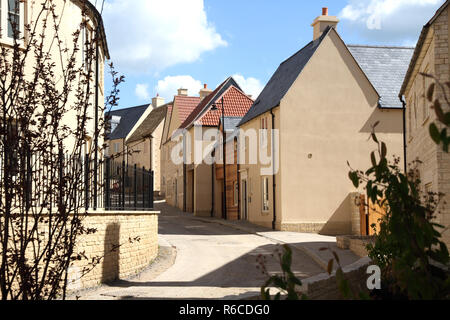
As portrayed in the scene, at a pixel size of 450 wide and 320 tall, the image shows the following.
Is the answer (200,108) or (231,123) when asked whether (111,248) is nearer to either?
(231,123)

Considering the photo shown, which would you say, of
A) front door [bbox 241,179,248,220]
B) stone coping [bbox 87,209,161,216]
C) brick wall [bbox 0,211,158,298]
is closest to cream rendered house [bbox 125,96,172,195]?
front door [bbox 241,179,248,220]

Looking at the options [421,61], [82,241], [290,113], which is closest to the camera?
[82,241]

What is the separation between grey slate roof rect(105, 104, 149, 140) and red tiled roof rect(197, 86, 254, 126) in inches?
865

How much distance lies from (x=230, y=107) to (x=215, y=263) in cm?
2212

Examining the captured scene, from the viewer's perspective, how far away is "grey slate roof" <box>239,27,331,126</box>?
2662 cm

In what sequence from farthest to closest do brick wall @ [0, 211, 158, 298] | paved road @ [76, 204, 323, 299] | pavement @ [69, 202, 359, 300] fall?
brick wall @ [0, 211, 158, 298] < pavement @ [69, 202, 359, 300] < paved road @ [76, 204, 323, 299]

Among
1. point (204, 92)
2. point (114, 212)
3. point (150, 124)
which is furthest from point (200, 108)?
point (114, 212)

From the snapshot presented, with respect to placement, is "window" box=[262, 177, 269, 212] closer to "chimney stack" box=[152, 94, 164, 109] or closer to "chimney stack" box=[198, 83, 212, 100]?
"chimney stack" box=[198, 83, 212, 100]

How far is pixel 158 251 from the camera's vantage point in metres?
18.8

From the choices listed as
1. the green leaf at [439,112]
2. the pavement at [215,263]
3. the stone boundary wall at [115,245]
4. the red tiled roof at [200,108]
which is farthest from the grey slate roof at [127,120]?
the green leaf at [439,112]

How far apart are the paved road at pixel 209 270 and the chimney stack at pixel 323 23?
10.3m

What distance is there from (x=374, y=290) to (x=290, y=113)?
19.5 metres
